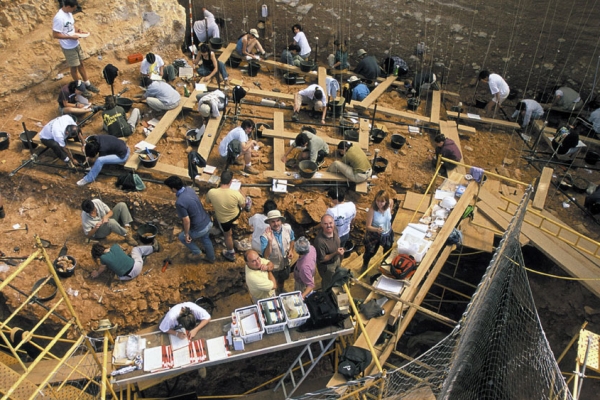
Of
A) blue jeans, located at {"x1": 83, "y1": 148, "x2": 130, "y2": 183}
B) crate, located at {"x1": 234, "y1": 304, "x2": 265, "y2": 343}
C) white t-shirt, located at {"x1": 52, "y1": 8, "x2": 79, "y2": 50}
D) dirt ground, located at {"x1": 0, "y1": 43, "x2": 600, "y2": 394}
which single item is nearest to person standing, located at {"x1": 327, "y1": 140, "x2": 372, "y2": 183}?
dirt ground, located at {"x1": 0, "y1": 43, "x2": 600, "y2": 394}

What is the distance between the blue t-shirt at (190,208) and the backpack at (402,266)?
338 cm

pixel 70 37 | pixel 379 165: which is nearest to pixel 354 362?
pixel 379 165

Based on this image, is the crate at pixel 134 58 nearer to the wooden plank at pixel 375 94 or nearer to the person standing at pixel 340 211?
the wooden plank at pixel 375 94

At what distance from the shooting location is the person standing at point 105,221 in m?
9.04

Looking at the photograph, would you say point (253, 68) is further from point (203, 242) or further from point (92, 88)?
point (203, 242)

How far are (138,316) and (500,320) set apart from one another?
6.32 meters

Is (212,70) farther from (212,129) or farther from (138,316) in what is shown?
(138,316)

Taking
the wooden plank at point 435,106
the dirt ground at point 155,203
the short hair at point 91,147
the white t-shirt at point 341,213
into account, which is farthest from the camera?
the wooden plank at point 435,106

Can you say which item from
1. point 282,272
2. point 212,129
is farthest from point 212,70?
point 282,272

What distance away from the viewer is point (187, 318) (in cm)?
707

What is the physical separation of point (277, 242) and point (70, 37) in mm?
6627

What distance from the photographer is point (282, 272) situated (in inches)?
348

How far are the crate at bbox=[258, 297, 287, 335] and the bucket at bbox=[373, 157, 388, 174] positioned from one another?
4743mm

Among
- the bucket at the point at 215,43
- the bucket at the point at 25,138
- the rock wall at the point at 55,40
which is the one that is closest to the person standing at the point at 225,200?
the bucket at the point at 25,138
